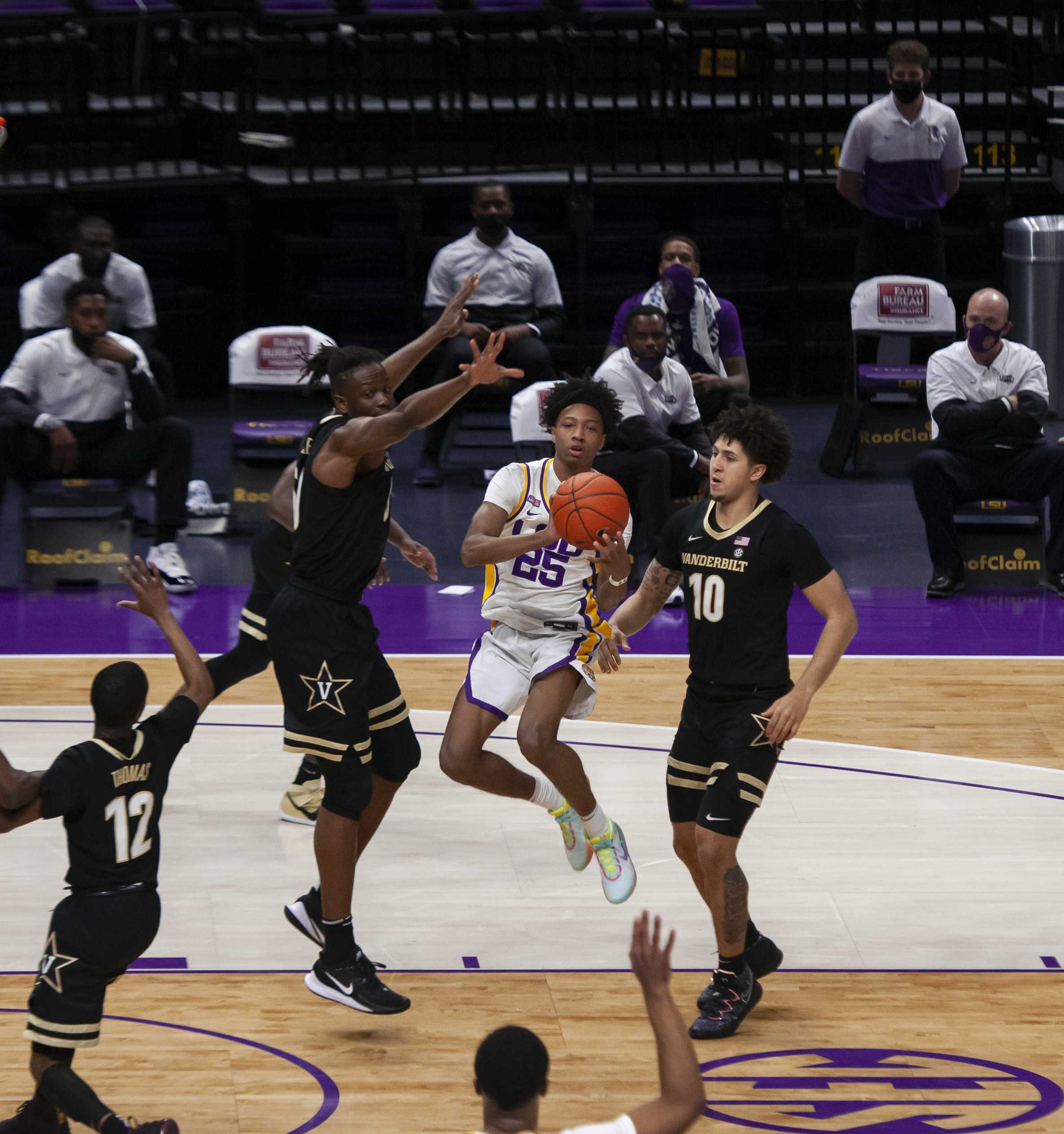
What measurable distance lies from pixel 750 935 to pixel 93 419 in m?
5.90

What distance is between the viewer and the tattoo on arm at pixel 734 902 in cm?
512

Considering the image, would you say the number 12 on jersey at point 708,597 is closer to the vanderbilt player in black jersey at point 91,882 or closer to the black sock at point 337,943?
the black sock at point 337,943

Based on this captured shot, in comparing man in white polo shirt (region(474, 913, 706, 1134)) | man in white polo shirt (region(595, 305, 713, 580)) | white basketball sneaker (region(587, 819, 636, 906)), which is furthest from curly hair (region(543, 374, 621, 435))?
man in white polo shirt (region(595, 305, 713, 580))

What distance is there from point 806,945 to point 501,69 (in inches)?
404

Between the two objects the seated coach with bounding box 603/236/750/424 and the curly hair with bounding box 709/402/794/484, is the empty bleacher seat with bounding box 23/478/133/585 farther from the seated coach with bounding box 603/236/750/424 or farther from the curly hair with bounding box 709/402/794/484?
the curly hair with bounding box 709/402/794/484

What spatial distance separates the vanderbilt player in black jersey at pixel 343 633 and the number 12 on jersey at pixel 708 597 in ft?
2.70

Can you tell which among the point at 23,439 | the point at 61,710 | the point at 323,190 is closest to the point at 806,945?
the point at 61,710

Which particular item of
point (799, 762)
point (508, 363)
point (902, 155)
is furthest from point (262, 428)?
point (799, 762)

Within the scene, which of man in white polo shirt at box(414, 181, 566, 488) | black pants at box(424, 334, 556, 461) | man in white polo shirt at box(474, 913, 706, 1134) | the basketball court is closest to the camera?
man in white polo shirt at box(474, 913, 706, 1134)

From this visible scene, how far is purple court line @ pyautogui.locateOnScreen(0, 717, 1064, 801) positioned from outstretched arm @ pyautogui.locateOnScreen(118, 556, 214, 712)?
284cm

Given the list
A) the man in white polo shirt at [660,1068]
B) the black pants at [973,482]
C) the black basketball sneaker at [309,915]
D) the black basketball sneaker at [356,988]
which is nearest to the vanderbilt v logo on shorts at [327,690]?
the black basketball sneaker at [309,915]

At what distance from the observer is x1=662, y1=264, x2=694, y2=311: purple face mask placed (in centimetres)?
1059

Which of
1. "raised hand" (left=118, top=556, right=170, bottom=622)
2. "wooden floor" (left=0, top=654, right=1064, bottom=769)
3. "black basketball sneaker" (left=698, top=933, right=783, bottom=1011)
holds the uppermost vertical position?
"raised hand" (left=118, top=556, right=170, bottom=622)

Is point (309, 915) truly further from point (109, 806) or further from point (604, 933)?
point (109, 806)
